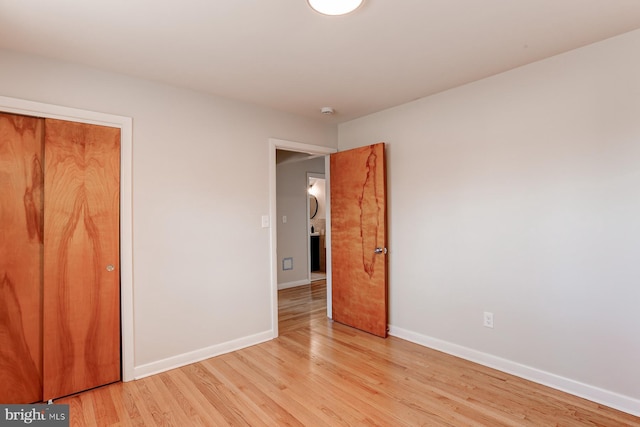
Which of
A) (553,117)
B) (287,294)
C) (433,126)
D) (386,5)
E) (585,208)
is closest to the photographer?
(386,5)

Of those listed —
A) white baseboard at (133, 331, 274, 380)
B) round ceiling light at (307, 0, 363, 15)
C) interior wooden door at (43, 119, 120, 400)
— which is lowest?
white baseboard at (133, 331, 274, 380)

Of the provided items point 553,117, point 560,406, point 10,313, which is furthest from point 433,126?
point 10,313

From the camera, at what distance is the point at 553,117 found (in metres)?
2.38

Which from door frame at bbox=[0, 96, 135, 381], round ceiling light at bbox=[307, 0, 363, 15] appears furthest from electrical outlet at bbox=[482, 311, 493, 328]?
door frame at bbox=[0, 96, 135, 381]

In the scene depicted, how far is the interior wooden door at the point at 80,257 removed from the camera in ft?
7.42

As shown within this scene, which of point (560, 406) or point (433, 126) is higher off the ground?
point (433, 126)

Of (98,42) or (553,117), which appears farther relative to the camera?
(553,117)

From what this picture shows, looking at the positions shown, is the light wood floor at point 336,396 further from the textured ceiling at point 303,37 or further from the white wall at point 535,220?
the textured ceiling at point 303,37

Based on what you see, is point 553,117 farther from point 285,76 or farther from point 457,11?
point 285,76

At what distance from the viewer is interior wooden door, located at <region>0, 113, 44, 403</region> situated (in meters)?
2.14

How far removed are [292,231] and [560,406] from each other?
14.0ft

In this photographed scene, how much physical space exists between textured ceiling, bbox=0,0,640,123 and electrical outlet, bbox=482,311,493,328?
1940 mm

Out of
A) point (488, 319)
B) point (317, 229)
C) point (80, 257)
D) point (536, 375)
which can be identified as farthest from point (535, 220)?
point (317, 229)

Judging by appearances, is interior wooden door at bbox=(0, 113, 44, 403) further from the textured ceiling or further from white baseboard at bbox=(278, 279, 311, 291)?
white baseboard at bbox=(278, 279, 311, 291)
